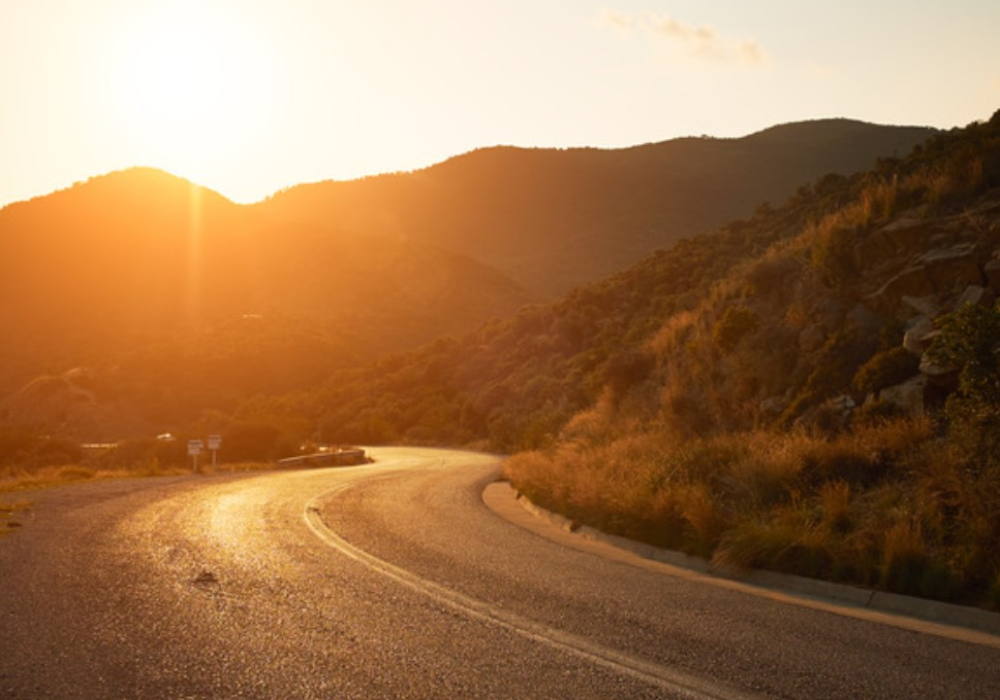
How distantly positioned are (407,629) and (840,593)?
493 centimetres

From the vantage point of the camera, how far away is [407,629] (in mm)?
7688

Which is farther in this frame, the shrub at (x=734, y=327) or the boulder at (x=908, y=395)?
the shrub at (x=734, y=327)

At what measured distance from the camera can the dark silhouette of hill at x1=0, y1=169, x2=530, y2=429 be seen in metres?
81.5

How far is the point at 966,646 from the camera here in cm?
757

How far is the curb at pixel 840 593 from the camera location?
28.6 feet

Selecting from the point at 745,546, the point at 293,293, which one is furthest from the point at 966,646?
the point at 293,293

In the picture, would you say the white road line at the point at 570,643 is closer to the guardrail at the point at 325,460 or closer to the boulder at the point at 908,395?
the boulder at the point at 908,395

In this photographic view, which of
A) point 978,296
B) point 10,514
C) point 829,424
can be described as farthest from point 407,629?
point 978,296

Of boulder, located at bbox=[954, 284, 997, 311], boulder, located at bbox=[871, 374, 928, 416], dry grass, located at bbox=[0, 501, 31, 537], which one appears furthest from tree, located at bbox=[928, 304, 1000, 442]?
dry grass, located at bbox=[0, 501, 31, 537]

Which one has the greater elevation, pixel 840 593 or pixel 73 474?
pixel 840 593

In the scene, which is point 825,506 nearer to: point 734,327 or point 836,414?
point 836,414

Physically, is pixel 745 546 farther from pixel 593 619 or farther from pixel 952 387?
pixel 952 387

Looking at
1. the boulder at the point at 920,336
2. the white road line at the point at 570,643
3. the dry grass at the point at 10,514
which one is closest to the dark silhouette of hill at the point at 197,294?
the dry grass at the point at 10,514

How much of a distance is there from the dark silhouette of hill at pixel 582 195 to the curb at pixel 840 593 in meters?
98.4
